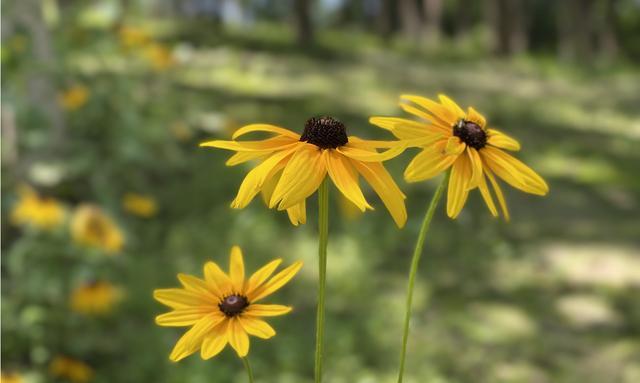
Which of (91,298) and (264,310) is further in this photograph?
(91,298)

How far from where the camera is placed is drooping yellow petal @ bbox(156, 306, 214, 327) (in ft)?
2.46

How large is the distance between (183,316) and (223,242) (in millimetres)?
3484

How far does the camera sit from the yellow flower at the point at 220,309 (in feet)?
2.43

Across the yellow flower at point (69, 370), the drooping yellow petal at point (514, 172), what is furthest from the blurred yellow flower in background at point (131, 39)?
the drooping yellow petal at point (514, 172)

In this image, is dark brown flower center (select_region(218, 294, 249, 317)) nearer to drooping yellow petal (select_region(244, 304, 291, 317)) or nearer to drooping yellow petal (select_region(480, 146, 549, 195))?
drooping yellow petal (select_region(244, 304, 291, 317))

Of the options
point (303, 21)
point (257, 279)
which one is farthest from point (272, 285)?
point (303, 21)

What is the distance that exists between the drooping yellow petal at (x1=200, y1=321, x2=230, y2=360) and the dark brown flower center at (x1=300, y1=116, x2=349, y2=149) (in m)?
0.20

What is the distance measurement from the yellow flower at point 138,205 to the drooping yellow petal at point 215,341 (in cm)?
328

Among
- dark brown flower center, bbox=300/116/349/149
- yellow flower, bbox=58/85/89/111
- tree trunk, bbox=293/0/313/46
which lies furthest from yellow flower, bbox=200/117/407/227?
tree trunk, bbox=293/0/313/46

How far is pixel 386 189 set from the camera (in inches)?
29.3

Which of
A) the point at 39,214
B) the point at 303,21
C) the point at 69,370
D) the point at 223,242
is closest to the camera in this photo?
the point at 69,370

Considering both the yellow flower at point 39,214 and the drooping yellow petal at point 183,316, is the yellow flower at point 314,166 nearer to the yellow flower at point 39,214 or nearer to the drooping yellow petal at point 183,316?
the drooping yellow petal at point 183,316

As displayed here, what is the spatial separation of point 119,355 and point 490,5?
12152mm

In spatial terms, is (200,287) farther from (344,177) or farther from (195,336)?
(344,177)
